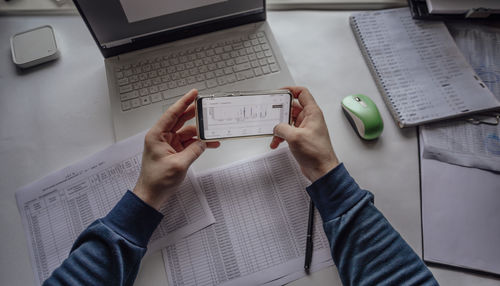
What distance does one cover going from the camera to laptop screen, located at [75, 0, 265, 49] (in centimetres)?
66

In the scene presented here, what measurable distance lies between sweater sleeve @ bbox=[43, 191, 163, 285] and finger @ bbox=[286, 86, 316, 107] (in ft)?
1.28

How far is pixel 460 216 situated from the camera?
652 mm

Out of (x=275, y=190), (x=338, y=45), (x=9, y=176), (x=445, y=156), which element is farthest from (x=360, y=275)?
(x=9, y=176)

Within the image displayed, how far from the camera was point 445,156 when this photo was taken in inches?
27.6

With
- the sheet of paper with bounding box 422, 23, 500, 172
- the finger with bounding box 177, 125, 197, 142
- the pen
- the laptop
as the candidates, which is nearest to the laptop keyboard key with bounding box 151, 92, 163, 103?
the laptop

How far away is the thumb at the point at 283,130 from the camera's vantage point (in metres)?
0.63

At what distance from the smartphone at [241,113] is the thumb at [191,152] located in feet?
0.06

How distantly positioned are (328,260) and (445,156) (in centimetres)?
37

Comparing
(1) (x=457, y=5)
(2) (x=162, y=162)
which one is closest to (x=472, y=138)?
(1) (x=457, y=5)

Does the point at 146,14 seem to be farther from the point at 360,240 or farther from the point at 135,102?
the point at 360,240

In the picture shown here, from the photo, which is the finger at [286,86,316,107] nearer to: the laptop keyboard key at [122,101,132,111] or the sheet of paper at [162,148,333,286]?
the sheet of paper at [162,148,333,286]

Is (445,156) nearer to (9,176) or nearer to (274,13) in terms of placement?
(274,13)

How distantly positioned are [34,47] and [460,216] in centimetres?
113

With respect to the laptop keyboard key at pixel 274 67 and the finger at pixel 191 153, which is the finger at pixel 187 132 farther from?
the laptop keyboard key at pixel 274 67
